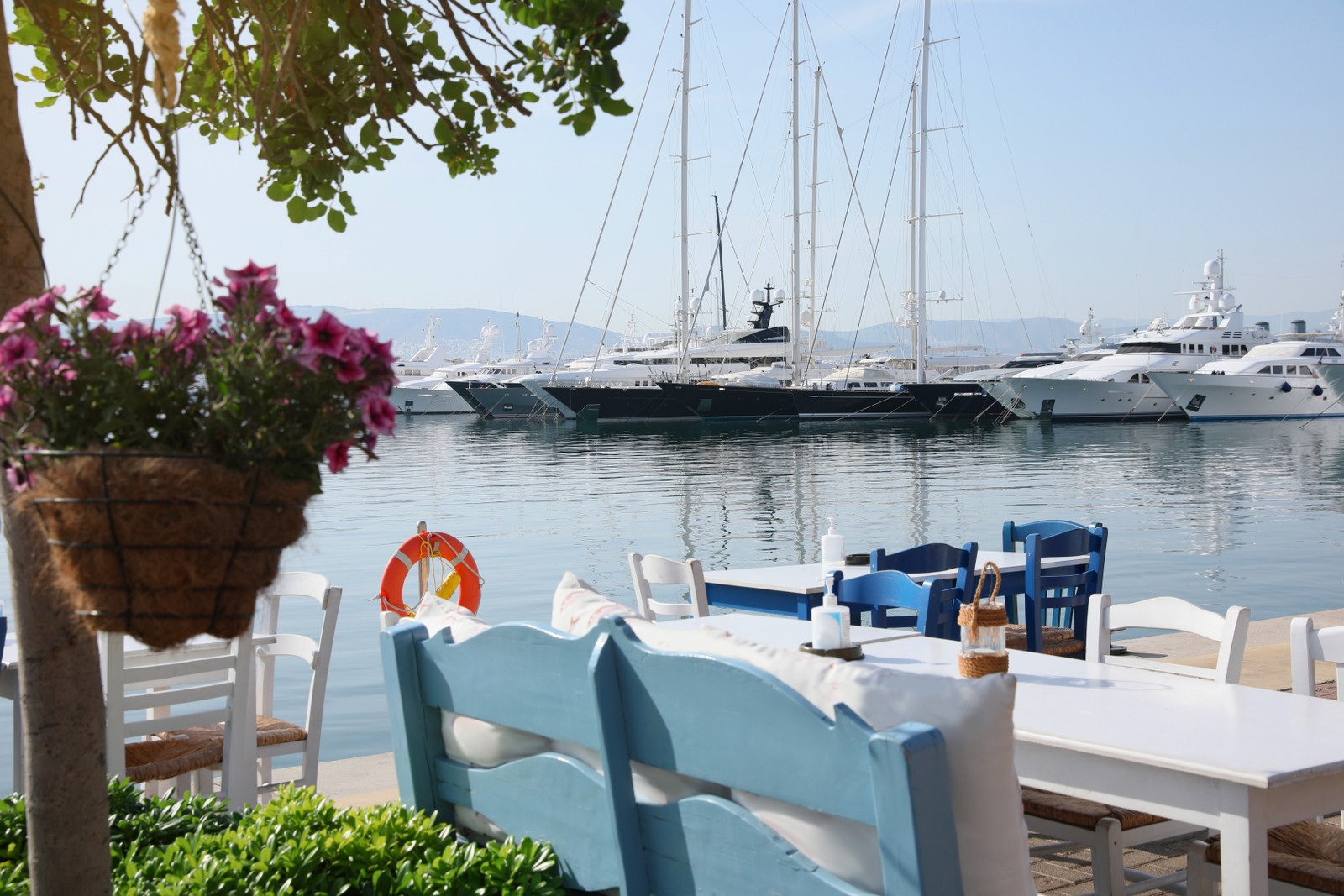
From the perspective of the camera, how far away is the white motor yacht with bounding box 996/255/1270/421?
176 ft

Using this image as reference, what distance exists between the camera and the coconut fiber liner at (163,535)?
1.59m

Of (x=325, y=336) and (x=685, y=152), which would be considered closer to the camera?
(x=325, y=336)

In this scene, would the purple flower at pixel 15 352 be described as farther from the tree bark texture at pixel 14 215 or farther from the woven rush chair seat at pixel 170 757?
the woven rush chair seat at pixel 170 757

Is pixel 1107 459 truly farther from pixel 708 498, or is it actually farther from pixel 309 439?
pixel 309 439

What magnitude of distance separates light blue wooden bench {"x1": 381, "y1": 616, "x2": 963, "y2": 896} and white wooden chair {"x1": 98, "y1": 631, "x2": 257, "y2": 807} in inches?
43.1

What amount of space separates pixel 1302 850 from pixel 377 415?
7.17ft

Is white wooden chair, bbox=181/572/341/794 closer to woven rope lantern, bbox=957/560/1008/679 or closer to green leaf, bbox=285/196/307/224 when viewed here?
green leaf, bbox=285/196/307/224

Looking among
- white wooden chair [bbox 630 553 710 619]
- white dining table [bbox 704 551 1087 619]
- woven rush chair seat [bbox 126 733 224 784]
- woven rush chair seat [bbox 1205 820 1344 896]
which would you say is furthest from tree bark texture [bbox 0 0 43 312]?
white dining table [bbox 704 551 1087 619]

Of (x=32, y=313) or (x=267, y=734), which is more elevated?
(x=32, y=313)

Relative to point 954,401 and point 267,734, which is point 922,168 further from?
point 267,734

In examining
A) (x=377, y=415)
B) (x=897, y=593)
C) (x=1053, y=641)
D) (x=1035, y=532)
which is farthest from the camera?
(x=1035, y=532)

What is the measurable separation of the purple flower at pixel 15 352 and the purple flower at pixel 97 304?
0.09 m

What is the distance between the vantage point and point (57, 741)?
81.3 inches

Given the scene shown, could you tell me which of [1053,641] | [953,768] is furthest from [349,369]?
[1053,641]
